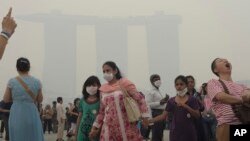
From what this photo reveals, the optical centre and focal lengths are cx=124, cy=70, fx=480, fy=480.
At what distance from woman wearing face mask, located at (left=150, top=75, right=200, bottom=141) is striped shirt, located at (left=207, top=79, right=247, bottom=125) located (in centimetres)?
117

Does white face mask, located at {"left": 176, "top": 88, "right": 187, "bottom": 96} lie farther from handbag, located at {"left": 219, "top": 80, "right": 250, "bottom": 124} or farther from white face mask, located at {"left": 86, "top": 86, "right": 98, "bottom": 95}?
handbag, located at {"left": 219, "top": 80, "right": 250, "bottom": 124}

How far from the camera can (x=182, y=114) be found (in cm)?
611

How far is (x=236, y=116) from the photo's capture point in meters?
4.58

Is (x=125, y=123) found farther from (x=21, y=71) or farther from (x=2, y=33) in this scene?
(x=2, y=33)

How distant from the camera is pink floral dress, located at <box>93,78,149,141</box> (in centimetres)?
568

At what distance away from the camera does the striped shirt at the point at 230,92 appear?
4.75m

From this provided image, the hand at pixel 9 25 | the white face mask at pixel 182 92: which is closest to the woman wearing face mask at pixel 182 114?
the white face mask at pixel 182 92

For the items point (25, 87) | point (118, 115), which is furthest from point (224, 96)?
point (25, 87)

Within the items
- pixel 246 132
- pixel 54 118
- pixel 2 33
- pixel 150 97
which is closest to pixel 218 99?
pixel 246 132

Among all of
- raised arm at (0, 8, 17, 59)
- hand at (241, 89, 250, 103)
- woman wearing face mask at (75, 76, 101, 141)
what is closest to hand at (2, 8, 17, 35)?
raised arm at (0, 8, 17, 59)

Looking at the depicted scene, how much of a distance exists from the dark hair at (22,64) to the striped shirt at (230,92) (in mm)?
2425

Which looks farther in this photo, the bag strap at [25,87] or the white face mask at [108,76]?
the bag strap at [25,87]

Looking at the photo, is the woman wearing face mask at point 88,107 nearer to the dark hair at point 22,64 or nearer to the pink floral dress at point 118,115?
the pink floral dress at point 118,115

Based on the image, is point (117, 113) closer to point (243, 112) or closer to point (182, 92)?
point (182, 92)
